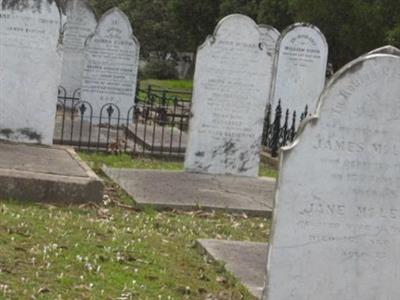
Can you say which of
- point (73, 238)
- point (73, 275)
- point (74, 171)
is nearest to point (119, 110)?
point (74, 171)

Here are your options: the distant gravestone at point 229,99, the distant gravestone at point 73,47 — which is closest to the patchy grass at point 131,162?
the distant gravestone at point 229,99

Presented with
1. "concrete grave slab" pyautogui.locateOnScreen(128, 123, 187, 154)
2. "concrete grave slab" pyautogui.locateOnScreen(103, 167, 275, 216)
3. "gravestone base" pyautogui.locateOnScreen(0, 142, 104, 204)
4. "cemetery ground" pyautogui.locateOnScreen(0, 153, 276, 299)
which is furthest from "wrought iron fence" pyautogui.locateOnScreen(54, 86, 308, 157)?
"cemetery ground" pyautogui.locateOnScreen(0, 153, 276, 299)

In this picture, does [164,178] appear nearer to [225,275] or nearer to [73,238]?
[73,238]

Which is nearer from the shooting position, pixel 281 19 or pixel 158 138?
pixel 158 138

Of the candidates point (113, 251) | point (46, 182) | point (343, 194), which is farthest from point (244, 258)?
point (46, 182)

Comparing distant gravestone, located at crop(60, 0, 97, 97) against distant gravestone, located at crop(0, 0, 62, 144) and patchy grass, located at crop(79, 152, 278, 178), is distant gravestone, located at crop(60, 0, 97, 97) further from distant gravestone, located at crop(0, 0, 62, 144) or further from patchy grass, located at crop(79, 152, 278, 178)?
distant gravestone, located at crop(0, 0, 62, 144)

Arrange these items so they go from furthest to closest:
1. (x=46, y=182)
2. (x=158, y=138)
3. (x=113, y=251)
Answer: (x=158, y=138) < (x=46, y=182) < (x=113, y=251)

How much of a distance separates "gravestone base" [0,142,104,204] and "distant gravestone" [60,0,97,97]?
8.52m

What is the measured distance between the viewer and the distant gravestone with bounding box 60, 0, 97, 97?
61.2ft

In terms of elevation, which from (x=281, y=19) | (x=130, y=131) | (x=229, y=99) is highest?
(x=281, y=19)

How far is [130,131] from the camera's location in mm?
16547

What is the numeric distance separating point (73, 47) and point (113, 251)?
1167cm

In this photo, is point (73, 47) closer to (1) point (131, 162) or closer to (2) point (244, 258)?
(1) point (131, 162)

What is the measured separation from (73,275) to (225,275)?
1131mm
